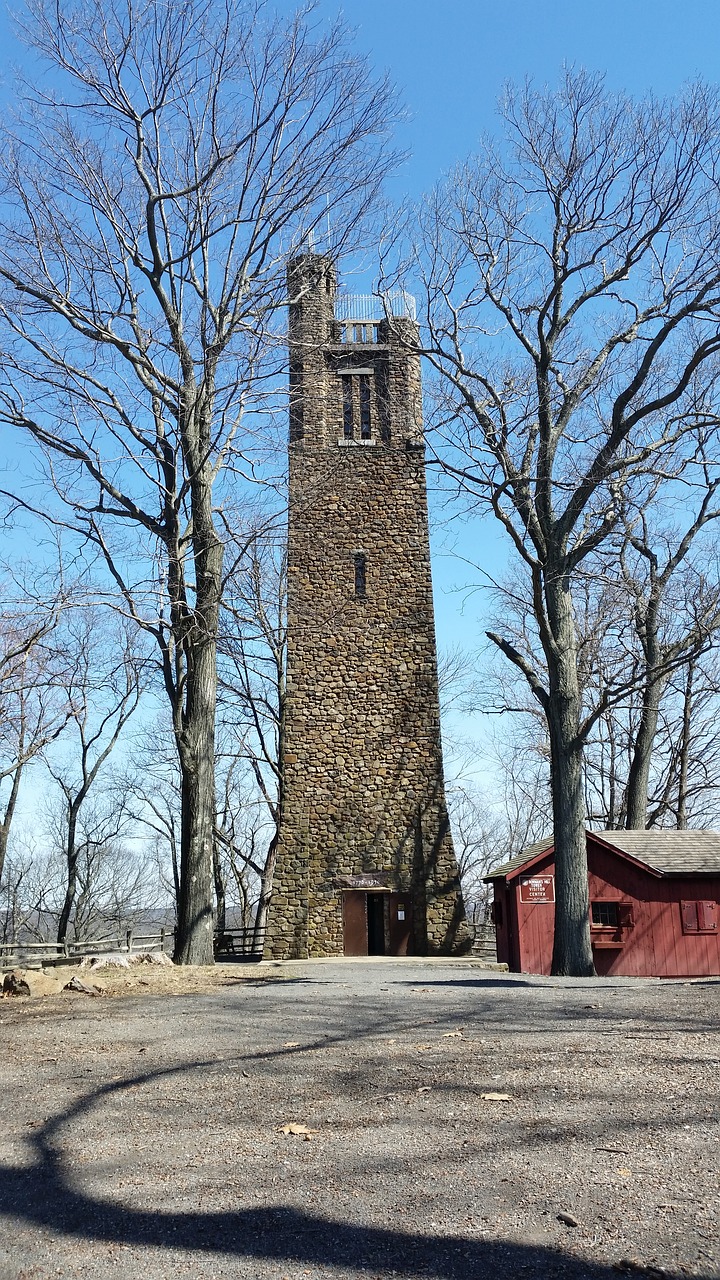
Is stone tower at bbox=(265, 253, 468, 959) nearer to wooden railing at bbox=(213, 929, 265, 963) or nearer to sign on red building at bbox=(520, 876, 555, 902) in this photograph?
sign on red building at bbox=(520, 876, 555, 902)

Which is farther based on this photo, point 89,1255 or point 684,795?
point 684,795

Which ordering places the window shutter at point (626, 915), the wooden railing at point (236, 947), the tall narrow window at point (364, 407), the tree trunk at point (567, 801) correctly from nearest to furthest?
the tree trunk at point (567, 801)
the window shutter at point (626, 915)
the tall narrow window at point (364, 407)
the wooden railing at point (236, 947)

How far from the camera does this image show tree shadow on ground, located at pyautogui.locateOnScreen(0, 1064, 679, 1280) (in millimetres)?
3014

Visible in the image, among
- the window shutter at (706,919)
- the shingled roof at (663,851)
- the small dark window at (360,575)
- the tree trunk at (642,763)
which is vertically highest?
the small dark window at (360,575)

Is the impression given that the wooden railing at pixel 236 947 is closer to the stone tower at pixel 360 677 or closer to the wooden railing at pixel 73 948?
the wooden railing at pixel 73 948

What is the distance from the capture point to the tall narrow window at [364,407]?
24.6 metres

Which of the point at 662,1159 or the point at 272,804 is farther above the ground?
the point at 272,804

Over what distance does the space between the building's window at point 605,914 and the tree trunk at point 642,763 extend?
2.77 metres

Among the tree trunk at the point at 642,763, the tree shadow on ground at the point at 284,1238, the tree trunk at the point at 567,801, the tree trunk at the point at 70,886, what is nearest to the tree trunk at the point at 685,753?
the tree trunk at the point at 642,763

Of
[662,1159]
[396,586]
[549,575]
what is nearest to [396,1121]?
[662,1159]

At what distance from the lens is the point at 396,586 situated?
23344mm

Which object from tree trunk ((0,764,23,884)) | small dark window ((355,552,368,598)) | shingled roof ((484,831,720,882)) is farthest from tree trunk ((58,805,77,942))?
shingled roof ((484,831,720,882))

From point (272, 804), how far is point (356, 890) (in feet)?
26.2

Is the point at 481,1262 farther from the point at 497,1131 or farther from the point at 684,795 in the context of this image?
the point at 684,795
